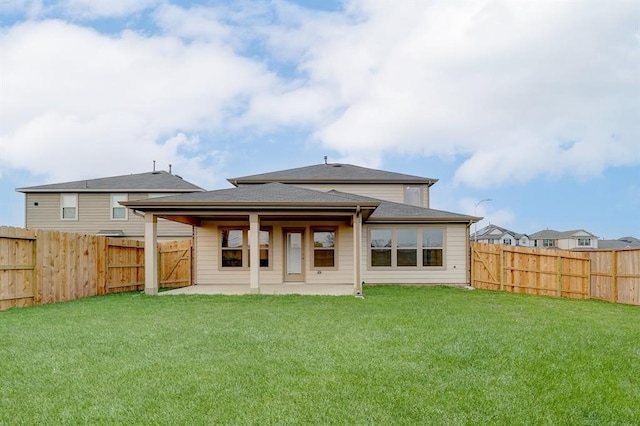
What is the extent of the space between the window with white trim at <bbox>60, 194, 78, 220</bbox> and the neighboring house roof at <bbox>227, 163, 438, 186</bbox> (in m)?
9.41

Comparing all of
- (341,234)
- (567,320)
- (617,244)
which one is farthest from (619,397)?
(617,244)

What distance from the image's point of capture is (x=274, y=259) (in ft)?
50.6

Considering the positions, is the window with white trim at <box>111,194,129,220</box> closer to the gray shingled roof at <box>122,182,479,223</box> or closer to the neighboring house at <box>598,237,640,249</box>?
the gray shingled roof at <box>122,182,479,223</box>

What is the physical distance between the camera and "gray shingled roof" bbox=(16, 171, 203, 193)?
22.9m

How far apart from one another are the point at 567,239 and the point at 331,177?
47.8 m

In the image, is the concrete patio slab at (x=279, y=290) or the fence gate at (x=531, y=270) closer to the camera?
the concrete patio slab at (x=279, y=290)

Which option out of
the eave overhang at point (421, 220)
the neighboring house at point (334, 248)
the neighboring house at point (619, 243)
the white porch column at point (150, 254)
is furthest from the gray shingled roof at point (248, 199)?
the neighboring house at point (619, 243)

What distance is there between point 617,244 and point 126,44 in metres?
58.1

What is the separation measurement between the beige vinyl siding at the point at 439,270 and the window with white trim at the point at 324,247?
3.64 ft

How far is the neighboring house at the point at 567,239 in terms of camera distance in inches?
2200

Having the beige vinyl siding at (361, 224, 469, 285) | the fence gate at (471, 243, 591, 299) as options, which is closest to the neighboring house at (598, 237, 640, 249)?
the fence gate at (471, 243, 591, 299)

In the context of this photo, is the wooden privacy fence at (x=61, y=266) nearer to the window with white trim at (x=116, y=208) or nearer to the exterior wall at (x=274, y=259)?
the exterior wall at (x=274, y=259)

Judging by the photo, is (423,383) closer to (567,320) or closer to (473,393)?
(473,393)

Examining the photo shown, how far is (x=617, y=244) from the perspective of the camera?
177 ft
